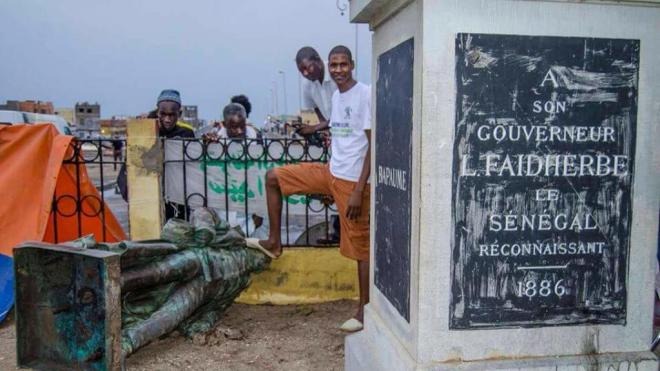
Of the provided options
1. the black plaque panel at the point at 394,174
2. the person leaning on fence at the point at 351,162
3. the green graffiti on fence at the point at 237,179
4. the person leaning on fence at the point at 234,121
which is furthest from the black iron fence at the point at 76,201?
the black plaque panel at the point at 394,174

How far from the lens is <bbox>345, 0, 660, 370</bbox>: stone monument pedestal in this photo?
2219mm

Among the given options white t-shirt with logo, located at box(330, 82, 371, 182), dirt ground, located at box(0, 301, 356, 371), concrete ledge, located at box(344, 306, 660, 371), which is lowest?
dirt ground, located at box(0, 301, 356, 371)

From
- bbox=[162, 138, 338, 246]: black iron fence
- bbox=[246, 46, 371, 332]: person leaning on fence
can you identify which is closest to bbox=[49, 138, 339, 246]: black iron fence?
bbox=[162, 138, 338, 246]: black iron fence

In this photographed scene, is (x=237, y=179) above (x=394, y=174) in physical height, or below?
below

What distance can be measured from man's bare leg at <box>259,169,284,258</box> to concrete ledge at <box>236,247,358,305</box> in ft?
0.98

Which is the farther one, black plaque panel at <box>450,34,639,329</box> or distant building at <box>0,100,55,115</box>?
distant building at <box>0,100,55,115</box>

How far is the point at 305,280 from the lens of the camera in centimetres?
484

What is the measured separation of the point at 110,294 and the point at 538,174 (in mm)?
2124

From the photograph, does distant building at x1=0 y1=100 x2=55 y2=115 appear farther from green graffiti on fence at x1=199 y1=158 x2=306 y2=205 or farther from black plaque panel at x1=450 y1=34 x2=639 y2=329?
black plaque panel at x1=450 y1=34 x2=639 y2=329

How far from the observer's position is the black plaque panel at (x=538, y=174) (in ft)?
7.32

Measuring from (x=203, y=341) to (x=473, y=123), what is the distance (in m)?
2.51

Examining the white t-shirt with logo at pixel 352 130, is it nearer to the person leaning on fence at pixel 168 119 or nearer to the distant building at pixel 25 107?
the person leaning on fence at pixel 168 119

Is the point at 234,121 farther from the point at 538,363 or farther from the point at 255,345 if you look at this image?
the point at 538,363

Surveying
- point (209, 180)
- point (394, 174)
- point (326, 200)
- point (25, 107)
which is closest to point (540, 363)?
point (394, 174)
